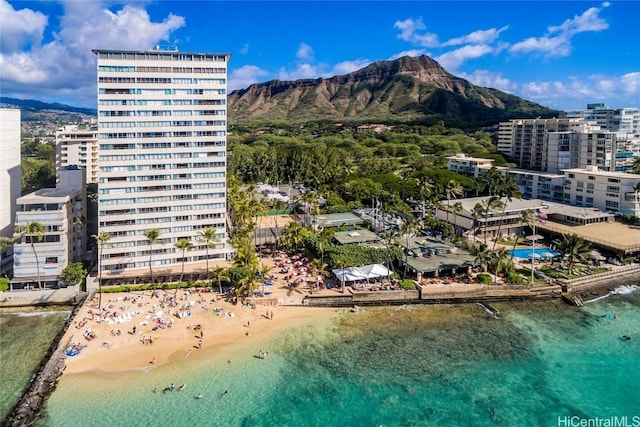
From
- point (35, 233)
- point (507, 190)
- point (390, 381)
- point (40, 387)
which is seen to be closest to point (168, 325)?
point (40, 387)

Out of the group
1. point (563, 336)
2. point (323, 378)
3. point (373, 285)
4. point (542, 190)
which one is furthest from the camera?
point (542, 190)

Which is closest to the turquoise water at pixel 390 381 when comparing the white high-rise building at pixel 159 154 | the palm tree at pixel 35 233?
the white high-rise building at pixel 159 154

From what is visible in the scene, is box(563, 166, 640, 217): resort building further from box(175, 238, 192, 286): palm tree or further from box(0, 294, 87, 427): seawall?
box(0, 294, 87, 427): seawall

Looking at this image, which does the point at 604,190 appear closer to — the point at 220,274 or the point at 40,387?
the point at 220,274

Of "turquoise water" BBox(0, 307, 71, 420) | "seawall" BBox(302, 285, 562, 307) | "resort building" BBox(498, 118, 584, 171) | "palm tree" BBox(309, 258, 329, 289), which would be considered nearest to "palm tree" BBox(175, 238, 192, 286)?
"turquoise water" BBox(0, 307, 71, 420)

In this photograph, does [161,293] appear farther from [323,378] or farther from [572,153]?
[572,153]

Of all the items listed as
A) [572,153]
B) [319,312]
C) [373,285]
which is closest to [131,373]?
[319,312]
